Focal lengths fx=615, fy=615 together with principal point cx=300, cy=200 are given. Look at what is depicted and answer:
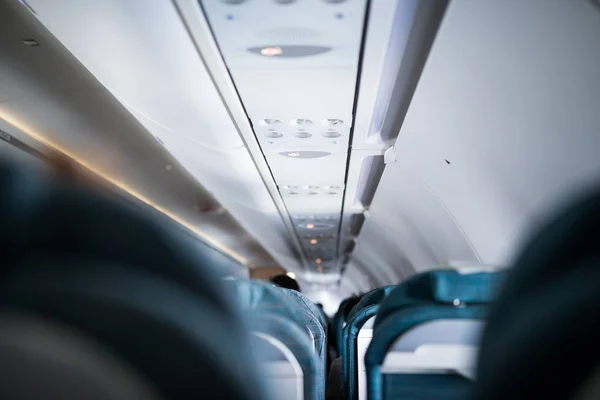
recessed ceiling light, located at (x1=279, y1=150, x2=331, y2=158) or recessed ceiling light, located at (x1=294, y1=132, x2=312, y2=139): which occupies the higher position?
recessed ceiling light, located at (x1=279, y1=150, x2=331, y2=158)

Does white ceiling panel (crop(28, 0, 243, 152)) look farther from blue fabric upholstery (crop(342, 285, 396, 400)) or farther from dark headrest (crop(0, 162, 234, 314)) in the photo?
dark headrest (crop(0, 162, 234, 314))

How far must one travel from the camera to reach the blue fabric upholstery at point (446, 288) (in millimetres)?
1582

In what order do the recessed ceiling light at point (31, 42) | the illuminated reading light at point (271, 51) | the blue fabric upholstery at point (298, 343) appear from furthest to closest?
the recessed ceiling light at point (31, 42) → the illuminated reading light at point (271, 51) → the blue fabric upholstery at point (298, 343)

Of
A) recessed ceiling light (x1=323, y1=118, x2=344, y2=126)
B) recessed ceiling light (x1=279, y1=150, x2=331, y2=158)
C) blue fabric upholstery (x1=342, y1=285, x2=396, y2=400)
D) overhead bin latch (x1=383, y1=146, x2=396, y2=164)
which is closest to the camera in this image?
blue fabric upholstery (x1=342, y1=285, x2=396, y2=400)

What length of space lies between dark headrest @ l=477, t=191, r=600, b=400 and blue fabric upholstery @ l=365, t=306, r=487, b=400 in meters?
0.68

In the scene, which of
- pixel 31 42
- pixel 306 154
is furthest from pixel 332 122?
pixel 31 42

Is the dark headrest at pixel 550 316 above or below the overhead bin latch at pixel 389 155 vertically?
below

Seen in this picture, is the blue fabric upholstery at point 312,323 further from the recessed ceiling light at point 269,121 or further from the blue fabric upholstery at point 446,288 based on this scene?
the recessed ceiling light at point 269,121

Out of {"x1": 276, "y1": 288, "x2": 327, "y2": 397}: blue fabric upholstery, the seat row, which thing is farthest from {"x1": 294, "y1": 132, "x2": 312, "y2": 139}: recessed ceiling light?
the seat row

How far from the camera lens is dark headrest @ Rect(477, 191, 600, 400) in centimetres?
86

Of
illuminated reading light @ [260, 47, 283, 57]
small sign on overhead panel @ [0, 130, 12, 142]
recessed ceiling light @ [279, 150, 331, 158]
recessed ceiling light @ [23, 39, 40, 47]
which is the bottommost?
illuminated reading light @ [260, 47, 283, 57]

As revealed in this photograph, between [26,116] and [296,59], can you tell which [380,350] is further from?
[26,116]

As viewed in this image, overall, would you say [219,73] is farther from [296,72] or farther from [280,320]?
[280,320]

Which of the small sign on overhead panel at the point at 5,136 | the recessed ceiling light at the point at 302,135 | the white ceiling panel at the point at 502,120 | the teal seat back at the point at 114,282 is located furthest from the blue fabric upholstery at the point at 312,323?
the small sign on overhead panel at the point at 5,136
